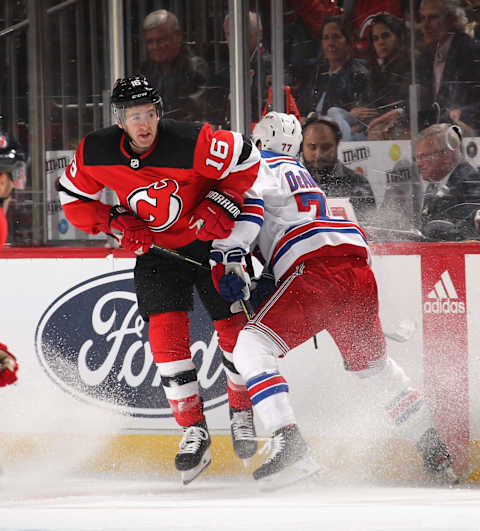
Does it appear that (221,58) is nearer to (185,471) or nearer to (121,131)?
(121,131)

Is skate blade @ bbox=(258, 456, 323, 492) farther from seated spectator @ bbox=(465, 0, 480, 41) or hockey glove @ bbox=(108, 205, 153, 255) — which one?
seated spectator @ bbox=(465, 0, 480, 41)

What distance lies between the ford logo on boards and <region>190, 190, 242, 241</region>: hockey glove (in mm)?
710

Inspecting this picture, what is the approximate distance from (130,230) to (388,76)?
5.32ft

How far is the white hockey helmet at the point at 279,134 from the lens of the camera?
3312 millimetres

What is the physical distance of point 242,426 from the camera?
3420 mm

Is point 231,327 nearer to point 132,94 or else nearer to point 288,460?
point 288,460

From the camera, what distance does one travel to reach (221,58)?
14.3ft

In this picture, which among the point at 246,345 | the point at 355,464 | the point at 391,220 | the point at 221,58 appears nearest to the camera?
the point at 246,345

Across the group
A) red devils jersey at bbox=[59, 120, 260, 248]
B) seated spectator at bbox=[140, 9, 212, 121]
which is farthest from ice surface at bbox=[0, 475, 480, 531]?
seated spectator at bbox=[140, 9, 212, 121]

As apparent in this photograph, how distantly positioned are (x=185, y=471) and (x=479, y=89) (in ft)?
6.84

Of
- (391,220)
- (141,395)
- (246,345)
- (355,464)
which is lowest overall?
(355,464)

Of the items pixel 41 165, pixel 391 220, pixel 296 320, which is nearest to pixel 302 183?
pixel 296 320

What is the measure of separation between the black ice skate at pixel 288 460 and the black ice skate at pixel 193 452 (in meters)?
0.40

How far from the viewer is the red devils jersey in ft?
10.2
